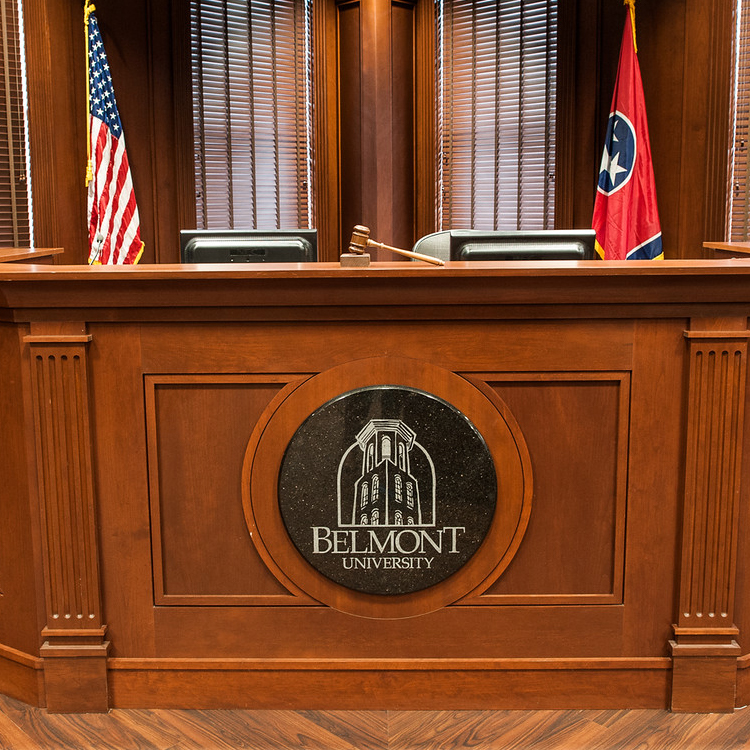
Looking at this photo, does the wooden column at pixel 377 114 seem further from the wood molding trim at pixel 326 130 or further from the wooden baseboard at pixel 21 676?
the wooden baseboard at pixel 21 676

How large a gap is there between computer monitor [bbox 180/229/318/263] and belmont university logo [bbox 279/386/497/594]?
3.18ft

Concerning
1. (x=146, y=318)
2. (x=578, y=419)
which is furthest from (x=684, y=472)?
(x=146, y=318)

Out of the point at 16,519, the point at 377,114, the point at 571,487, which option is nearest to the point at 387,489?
the point at 571,487

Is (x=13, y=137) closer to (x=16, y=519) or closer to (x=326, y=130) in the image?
(x=326, y=130)

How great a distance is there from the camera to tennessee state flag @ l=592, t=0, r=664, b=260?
427cm

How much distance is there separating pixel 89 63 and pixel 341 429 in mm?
3182

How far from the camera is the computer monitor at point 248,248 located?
2.65m

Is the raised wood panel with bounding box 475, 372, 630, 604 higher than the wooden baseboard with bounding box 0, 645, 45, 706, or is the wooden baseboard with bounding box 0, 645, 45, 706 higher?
the raised wood panel with bounding box 475, 372, 630, 604

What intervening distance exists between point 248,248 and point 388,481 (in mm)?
1124

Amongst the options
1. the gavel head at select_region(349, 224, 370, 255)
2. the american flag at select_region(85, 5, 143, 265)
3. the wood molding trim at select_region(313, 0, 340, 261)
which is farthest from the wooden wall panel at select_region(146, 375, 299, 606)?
the wood molding trim at select_region(313, 0, 340, 261)

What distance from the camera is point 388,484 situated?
1.83 metres

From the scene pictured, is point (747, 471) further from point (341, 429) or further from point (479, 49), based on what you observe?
point (479, 49)

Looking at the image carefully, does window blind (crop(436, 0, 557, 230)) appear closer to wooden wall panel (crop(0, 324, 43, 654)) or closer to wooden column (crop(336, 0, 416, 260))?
wooden column (crop(336, 0, 416, 260))

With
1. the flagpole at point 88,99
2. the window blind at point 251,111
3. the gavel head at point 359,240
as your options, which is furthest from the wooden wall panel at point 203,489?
the window blind at point 251,111
